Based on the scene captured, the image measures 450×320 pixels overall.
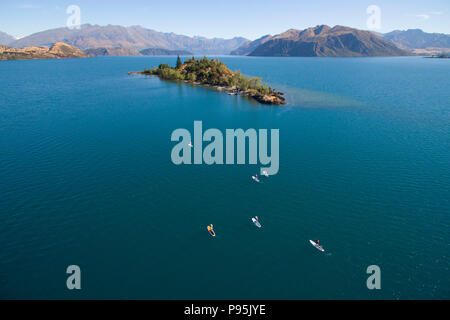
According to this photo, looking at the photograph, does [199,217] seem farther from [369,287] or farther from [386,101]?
[386,101]

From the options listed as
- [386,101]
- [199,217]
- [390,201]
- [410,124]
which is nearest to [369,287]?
[390,201]

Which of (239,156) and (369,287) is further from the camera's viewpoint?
(239,156)

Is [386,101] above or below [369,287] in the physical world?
above

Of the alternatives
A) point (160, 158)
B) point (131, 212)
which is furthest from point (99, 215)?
point (160, 158)
